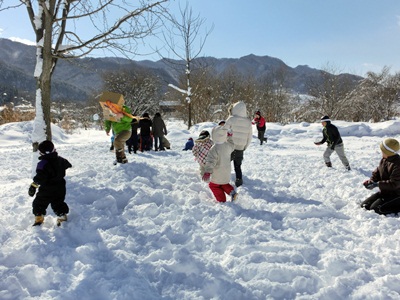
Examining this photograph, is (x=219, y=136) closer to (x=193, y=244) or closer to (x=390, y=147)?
(x=193, y=244)

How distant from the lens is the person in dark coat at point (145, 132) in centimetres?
1161

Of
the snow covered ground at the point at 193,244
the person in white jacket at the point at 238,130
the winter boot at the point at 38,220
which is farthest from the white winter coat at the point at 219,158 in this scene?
the winter boot at the point at 38,220

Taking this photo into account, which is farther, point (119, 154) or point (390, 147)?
point (119, 154)

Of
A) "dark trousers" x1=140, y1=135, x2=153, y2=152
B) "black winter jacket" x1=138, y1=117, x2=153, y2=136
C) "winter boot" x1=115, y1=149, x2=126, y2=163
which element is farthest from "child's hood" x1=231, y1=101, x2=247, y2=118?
"dark trousers" x1=140, y1=135, x2=153, y2=152

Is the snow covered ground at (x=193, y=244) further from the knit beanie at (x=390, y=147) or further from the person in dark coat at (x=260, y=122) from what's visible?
the person in dark coat at (x=260, y=122)

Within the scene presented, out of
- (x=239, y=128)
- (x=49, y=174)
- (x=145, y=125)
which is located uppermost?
(x=239, y=128)

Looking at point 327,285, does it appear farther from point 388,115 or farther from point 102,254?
point 388,115

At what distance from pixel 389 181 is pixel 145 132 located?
29.8 feet

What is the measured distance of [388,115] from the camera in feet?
115

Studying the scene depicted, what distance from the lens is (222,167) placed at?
520 cm

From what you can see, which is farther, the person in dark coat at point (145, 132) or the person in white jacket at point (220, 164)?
the person in dark coat at point (145, 132)

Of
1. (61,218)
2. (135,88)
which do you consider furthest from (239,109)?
(135,88)

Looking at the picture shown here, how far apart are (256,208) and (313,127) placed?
16461 mm

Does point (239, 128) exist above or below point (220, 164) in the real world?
above
